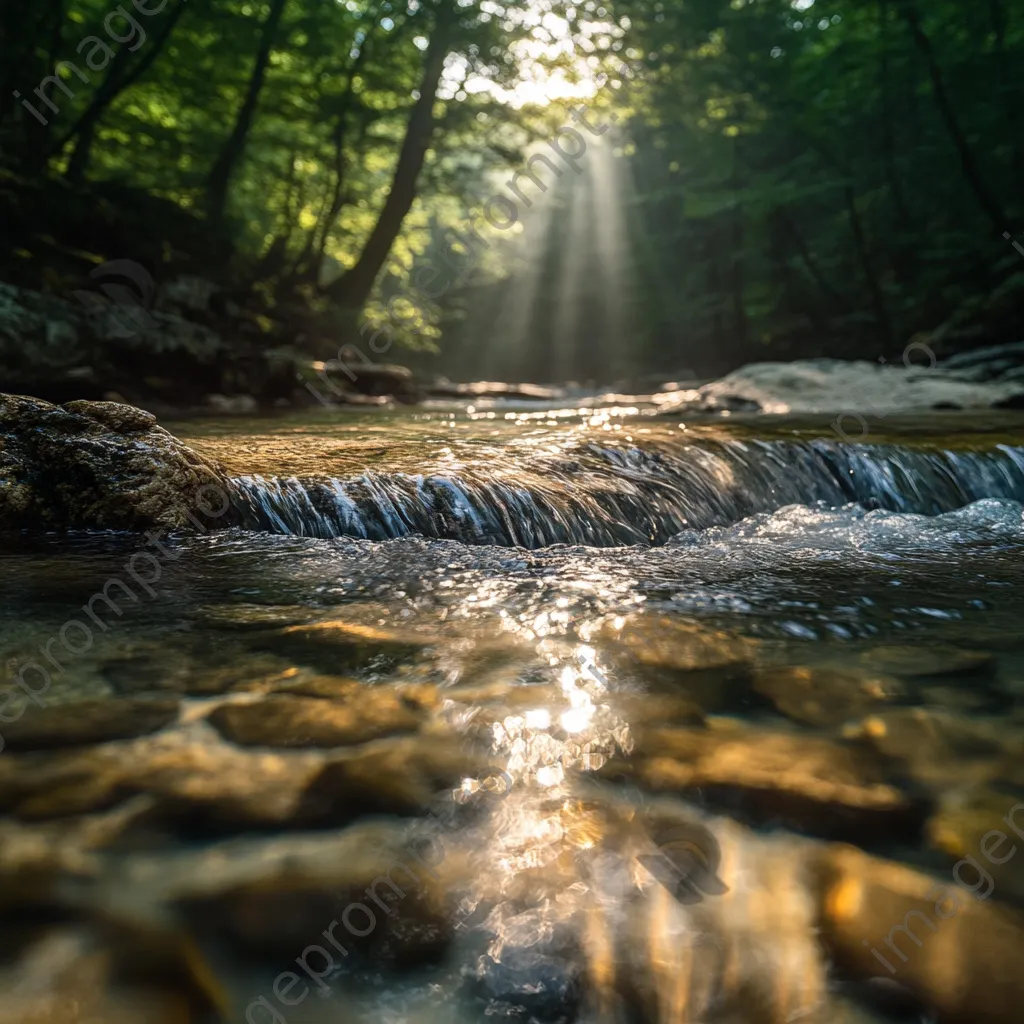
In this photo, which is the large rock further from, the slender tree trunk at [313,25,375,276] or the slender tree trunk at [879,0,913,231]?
the slender tree trunk at [879,0,913,231]

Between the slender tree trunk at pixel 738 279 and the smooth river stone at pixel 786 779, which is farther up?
the slender tree trunk at pixel 738 279

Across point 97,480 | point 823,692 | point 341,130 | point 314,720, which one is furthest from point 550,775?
point 341,130

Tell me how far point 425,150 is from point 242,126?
3.75 m

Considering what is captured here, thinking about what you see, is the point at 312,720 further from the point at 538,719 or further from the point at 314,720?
the point at 538,719

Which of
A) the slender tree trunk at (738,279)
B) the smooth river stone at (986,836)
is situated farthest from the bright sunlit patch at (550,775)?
the slender tree trunk at (738,279)

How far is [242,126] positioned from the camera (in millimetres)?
13750

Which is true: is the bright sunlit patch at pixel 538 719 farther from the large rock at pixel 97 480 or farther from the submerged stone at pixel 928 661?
the large rock at pixel 97 480

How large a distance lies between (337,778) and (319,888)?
1.12 ft

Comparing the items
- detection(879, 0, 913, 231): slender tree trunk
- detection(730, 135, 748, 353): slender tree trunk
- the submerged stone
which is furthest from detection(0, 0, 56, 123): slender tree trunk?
detection(730, 135, 748, 353): slender tree trunk

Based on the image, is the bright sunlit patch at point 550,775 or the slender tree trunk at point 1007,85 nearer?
the bright sunlit patch at point 550,775

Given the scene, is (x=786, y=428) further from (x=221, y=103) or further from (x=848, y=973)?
(x=221, y=103)

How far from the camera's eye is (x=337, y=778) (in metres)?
1.73

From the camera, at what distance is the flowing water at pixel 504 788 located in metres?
1.23

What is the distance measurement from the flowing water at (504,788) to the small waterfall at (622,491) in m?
0.49
